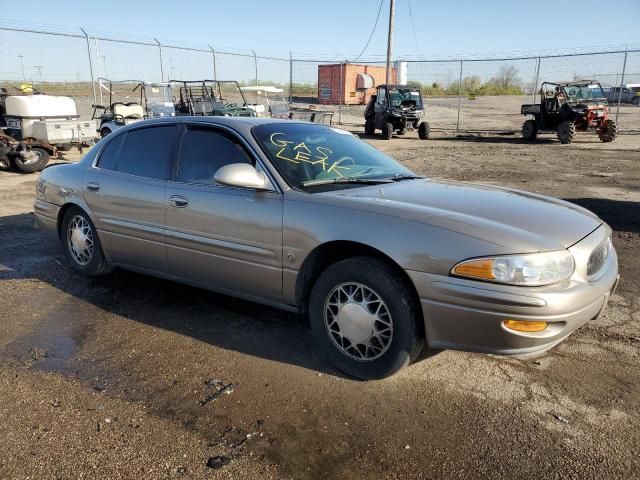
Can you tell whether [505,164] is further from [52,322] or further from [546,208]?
[52,322]

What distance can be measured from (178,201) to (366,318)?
1.68 meters

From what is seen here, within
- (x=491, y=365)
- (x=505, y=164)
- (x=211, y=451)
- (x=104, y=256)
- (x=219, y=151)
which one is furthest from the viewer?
(x=505, y=164)

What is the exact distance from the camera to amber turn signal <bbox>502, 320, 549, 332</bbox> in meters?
2.72

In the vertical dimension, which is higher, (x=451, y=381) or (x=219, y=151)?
(x=219, y=151)

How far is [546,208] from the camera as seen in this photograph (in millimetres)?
3408

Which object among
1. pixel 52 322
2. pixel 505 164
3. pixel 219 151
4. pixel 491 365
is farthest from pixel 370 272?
pixel 505 164

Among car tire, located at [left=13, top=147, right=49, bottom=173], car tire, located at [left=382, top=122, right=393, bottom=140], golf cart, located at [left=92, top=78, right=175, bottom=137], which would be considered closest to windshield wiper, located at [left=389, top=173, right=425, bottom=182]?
car tire, located at [left=13, top=147, right=49, bottom=173]

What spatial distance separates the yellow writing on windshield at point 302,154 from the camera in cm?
375

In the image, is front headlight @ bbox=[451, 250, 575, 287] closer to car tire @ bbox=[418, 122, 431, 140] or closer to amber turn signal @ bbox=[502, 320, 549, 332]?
amber turn signal @ bbox=[502, 320, 549, 332]

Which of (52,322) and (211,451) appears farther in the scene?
(52,322)

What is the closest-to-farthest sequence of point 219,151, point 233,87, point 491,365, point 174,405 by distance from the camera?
1. point 174,405
2. point 491,365
3. point 219,151
4. point 233,87

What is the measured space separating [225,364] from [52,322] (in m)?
1.56

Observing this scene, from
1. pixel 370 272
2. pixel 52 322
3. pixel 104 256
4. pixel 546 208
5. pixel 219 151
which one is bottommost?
pixel 52 322

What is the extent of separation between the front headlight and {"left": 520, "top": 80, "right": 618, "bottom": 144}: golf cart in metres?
17.2
